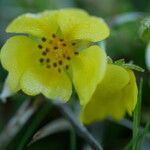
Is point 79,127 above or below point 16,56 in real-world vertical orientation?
below

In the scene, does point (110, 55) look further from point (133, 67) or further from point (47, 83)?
point (133, 67)

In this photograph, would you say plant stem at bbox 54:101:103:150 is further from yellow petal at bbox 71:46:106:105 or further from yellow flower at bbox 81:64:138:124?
yellow petal at bbox 71:46:106:105

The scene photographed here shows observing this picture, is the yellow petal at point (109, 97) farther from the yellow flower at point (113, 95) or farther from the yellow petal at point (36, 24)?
the yellow petal at point (36, 24)

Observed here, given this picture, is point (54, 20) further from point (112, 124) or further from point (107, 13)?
point (107, 13)

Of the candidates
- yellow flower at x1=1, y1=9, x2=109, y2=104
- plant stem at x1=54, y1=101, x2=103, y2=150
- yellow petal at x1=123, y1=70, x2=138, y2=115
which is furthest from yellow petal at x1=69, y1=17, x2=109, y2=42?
plant stem at x1=54, y1=101, x2=103, y2=150

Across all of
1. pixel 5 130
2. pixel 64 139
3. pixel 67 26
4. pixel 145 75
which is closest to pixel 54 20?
pixel 67 26

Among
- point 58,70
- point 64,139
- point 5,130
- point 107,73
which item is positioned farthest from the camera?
point 64,139

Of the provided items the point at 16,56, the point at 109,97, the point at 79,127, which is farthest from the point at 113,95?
the point at 16,56
